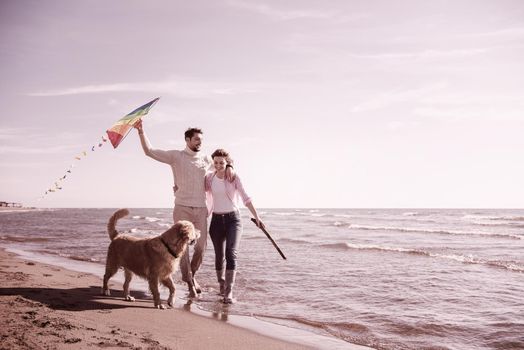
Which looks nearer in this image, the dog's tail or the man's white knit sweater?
the dog's tail

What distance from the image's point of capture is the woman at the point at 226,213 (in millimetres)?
6113

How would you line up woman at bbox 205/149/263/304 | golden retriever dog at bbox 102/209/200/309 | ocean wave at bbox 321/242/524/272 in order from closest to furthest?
golden retriever dog at bbox 102/209/200/309
woman at bbox 205/149/263/304
ocean wave at bbox 321/242/524/272

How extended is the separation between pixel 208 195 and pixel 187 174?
0.54 m

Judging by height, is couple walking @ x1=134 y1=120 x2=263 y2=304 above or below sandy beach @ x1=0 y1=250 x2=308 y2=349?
above

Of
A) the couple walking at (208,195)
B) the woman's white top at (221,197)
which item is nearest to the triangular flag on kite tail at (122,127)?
the couple walking at (208,195)

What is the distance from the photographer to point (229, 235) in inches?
245

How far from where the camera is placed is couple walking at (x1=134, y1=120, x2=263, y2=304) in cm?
614

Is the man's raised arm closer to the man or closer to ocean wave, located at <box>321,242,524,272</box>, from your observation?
the man

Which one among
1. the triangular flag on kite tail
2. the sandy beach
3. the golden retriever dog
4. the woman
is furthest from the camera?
the woman

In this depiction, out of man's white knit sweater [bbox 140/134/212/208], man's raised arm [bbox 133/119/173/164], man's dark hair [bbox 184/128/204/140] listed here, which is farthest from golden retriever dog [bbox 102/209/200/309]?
man's dark hair [bbox 184/128/204/140]

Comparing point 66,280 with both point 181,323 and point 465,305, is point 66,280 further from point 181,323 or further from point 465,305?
point 465,305

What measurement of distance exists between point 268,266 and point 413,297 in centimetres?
418

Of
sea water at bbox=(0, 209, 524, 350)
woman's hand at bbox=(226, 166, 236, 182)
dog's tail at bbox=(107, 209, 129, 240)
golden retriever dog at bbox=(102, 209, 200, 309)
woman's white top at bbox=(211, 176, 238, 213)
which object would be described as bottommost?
sea water at bbox=(0, 209, 524, 350)

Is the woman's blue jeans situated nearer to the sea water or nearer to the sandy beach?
the sea water
